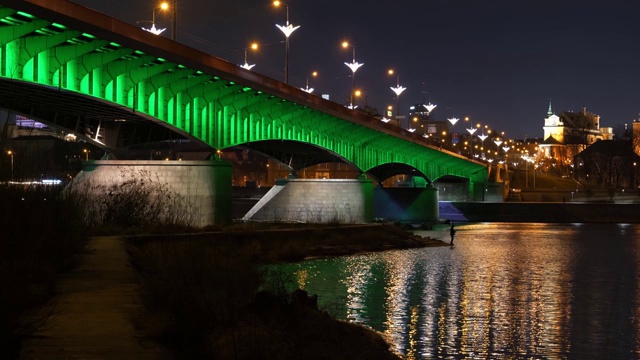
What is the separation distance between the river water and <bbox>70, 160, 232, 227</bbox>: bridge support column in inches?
252

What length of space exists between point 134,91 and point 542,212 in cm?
8587

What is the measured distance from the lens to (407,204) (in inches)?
4144

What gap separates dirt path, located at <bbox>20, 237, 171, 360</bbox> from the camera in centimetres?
1358

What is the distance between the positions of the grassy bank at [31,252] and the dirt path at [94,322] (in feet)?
1.05

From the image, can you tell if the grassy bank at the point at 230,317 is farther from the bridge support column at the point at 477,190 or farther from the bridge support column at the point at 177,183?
the bridge support column at the point at 477,190

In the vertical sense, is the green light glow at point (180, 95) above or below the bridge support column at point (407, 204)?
above

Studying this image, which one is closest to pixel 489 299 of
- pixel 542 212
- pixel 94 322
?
pixel 94 322

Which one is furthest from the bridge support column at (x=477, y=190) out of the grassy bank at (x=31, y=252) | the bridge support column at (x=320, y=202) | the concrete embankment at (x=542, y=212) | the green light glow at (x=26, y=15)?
the grassy bank at (x=31, y=252)

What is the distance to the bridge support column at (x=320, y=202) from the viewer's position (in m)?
80.4

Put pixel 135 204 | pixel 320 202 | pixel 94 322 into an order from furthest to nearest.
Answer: pixel 320 202 → pixel 135 204 → pixel 94 322

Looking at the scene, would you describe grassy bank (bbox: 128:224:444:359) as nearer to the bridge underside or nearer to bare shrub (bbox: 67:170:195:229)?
Result: the bridge underside

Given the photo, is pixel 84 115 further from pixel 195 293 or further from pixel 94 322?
pixel 94 322

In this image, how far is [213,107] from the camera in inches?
2071

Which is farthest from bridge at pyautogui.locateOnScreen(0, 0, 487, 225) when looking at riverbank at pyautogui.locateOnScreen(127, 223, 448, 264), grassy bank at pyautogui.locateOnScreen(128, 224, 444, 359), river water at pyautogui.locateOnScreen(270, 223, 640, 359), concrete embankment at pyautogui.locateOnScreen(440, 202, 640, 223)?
concrete embankment at pyautogui.locateOnScreen(440, 202, 640, 223)
